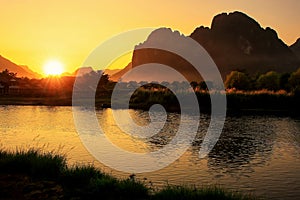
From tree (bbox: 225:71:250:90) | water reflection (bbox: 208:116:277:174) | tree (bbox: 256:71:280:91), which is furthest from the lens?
tree (bbox: 225:71:250:90)

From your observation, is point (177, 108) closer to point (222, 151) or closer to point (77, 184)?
point (222, 151)

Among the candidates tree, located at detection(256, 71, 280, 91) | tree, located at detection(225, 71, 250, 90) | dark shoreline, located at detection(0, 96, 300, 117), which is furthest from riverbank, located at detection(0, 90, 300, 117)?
tree, located at detection(225, 71, 250, 90)

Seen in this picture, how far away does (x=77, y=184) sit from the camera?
14578 millimetres

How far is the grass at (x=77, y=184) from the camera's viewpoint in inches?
519

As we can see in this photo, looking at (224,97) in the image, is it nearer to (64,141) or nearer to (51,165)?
(64,141)

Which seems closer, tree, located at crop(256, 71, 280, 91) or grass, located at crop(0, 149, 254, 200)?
grass, located at crop(0, 149, 254, 200)

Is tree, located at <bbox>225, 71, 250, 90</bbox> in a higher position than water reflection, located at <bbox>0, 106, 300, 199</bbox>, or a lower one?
higher

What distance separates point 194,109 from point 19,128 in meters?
31.9

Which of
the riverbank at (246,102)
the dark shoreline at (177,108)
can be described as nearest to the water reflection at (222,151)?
the dark shoreline at (177,108)

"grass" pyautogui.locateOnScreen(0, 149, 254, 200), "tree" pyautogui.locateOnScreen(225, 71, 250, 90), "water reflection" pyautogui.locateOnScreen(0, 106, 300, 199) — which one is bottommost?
"water reflection" pyautogui.locateOnScreen(0, 106, 300, 199)

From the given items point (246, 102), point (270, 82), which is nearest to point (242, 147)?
point (246, 102)

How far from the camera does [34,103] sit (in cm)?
7419

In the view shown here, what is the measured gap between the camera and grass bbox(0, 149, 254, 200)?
13.2 meters

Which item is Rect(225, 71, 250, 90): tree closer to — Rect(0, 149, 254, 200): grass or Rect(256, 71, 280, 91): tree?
Rect(256, 71, 280, 91): tree
